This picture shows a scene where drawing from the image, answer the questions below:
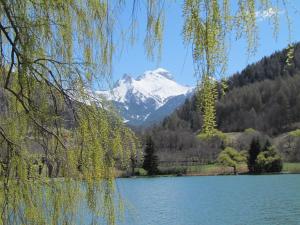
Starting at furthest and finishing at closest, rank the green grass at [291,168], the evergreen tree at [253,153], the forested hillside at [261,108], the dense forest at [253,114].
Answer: the forested hillside at [261,108]
the dense forest at [253,114]
the evergreen tree at [253,153]
the green grass at [291,168]

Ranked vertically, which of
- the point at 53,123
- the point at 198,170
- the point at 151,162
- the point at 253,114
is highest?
the point at 253,114

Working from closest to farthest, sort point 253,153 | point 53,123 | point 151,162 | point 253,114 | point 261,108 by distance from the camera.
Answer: point 53,123 < point 253,153 < point 151,162 < point 253,114 < point 261,108

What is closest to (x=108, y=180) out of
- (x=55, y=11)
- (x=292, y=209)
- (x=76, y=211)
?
(x=76, y=211)

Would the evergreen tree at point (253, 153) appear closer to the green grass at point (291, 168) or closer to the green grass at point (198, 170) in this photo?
the green grass at point (291, 168)

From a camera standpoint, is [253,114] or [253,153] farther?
[253,114]

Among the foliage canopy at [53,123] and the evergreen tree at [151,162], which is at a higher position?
the evergreen tree at [151,162]

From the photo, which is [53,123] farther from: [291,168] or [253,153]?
[291,168]

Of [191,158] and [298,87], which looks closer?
[191,158]

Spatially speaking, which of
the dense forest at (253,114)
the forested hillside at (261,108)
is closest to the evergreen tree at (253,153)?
the dense forest at (253,114)

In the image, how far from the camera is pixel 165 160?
127 metres

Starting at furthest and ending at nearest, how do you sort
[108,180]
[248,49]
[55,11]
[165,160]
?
[165,160] → [108,180] → [55,11] → [248,49]

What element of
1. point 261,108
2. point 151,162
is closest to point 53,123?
point 151,162

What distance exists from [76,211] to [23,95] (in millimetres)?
705

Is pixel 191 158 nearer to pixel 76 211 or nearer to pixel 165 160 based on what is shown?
pixel 165 160
